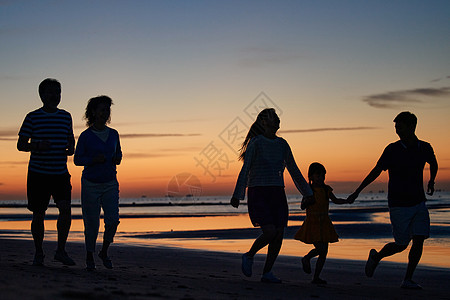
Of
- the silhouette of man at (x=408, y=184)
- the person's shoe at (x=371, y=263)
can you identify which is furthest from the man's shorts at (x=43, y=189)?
the person's shoe at (x=371, y=263)

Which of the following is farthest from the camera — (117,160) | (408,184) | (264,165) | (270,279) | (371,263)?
(371,263)

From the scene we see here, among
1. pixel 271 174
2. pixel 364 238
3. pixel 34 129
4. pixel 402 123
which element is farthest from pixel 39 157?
pixel 364 238

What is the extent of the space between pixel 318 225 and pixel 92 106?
3.15m

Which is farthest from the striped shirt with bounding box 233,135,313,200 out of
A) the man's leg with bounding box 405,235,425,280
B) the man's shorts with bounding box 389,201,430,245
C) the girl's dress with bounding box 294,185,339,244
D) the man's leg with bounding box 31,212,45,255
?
the man's leg with bounding box 31,212,45,255

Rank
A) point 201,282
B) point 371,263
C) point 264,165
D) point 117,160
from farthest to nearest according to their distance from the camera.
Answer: point 371,263 < point 117,160 < point 264,165 < point 201,282

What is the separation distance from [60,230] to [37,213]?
338 mm

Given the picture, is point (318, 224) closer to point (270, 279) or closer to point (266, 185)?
point (266, 185)

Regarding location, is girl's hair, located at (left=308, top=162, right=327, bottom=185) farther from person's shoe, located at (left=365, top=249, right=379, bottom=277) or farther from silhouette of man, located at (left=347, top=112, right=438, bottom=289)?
person's shoe, located at (left=365, top=249, right=379, bottom=277)

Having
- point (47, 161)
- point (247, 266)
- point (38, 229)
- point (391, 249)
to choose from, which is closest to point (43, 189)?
point (47, 161)

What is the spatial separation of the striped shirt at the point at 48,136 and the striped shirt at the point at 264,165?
215cm

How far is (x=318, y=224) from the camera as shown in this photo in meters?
6.68

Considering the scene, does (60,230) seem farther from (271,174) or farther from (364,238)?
(364,238)

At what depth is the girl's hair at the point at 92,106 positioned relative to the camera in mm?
6719

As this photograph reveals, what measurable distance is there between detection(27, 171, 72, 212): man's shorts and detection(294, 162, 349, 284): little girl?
2891 mm
